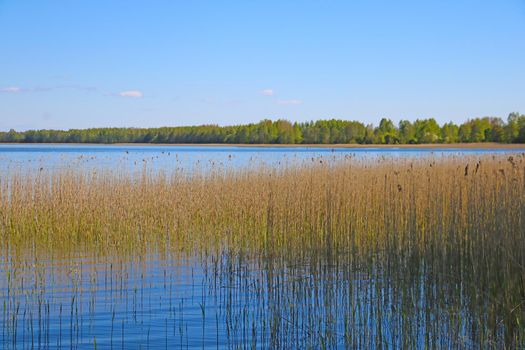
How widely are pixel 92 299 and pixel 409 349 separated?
10.4ft

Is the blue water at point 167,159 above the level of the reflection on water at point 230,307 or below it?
above

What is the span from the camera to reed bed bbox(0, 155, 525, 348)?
456 centimetres

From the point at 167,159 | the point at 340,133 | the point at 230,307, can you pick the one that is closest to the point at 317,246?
the point at 230,307

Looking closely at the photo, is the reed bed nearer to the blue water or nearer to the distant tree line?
the blue water

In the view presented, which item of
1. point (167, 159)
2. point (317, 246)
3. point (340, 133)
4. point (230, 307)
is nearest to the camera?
point (230, 307)

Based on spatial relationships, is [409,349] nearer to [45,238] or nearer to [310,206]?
[310,206]

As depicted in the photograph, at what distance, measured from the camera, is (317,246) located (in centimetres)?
684

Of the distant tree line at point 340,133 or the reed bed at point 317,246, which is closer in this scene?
the reed bed at point 317,246

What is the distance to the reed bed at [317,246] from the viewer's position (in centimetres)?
456

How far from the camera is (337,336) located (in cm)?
457

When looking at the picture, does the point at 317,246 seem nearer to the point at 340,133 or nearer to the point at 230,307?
the point at 230,307

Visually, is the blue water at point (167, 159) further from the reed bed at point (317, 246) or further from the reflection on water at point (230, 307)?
the reflection on water at point (230, 307)

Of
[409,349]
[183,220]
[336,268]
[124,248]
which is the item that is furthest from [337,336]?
[183,220]

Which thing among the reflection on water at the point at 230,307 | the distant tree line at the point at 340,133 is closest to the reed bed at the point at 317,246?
the reflection on water at the point at 230,307
